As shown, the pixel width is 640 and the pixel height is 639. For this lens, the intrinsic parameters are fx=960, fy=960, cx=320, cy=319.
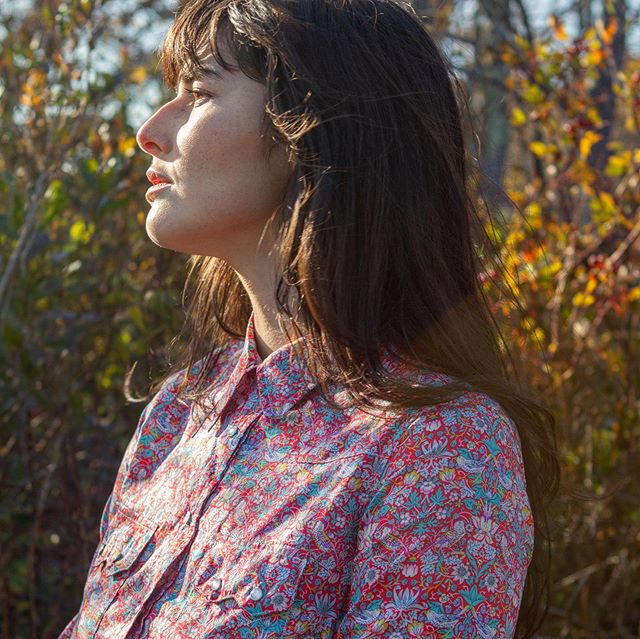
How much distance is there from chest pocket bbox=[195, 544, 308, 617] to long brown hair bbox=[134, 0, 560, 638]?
0.25 metres

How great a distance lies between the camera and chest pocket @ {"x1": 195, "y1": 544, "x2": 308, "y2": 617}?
1.28 metres

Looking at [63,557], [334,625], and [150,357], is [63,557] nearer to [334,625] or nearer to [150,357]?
[150,357]

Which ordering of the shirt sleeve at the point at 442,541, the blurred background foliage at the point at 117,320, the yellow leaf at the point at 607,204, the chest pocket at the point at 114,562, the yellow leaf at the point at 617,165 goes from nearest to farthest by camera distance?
the shirt sleeve at the point at 442,541 → the chest pocket at the point at 114,562 → the blurred background foliage at the point at 117,320 → the yellow leaf at the point at 607,204 → the yellow leaf at the point at 617,165

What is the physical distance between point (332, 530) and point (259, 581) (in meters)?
0.12

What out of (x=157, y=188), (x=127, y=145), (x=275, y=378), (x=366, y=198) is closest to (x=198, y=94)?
(x=157, y=188)

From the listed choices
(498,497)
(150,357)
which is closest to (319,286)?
(498,497)

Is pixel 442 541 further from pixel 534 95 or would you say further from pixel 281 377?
pixel 534 95

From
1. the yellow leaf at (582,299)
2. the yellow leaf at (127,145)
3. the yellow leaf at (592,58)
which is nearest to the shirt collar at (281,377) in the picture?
the yellow leaf at (582,299)

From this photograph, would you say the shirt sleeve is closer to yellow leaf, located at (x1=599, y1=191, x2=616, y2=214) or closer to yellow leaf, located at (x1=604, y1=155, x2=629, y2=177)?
yellow leaf, located at (x1=599, y1=191, x2=616, y2=214)

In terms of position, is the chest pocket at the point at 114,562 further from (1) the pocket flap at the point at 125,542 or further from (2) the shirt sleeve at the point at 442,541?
(2) the shirt sleeve at the point at 442,541

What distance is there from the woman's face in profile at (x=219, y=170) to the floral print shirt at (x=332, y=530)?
0.23m

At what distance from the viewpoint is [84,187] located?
11.0ft

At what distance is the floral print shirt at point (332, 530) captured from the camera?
1226 millimetres

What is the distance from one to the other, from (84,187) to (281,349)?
201cm
